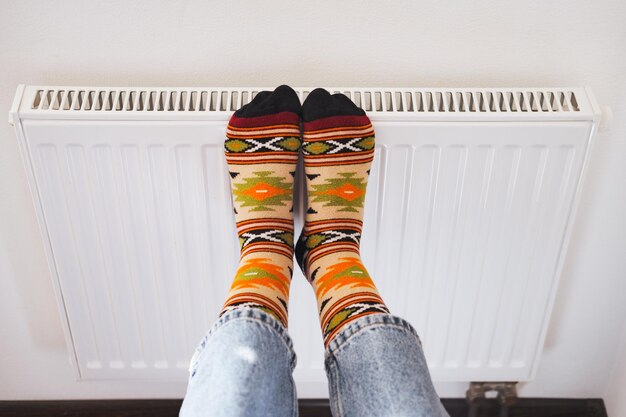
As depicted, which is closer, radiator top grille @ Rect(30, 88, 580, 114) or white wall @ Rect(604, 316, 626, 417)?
radiator top grille @ Rect(30, 88, 580, 114)

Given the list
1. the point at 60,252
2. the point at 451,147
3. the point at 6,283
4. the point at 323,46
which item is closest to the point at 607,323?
the point at 451,147

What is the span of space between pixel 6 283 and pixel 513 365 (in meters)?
0.86

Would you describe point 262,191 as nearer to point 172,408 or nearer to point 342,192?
point 342,192

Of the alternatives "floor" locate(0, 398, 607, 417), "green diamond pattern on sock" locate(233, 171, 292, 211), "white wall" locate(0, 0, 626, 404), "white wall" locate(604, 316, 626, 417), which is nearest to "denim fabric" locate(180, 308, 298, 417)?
"green diamond pattern on sock" locate(233, 171, 292, 211)

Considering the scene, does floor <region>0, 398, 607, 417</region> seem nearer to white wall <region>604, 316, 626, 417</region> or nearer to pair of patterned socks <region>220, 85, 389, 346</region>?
white wall <region>604, 316, 626, 417</region>

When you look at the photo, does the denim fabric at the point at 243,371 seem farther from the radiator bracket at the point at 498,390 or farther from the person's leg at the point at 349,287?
the radiator bracket at the point at 498,390

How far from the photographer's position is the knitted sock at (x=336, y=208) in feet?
2.39

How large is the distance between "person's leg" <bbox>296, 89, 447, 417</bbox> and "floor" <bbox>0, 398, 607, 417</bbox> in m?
0.47

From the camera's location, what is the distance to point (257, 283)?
0.74 m

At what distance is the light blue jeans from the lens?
0.58 metres

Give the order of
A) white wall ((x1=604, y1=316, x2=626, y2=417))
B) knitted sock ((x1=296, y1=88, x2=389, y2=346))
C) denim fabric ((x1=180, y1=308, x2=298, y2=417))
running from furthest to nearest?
white wall ((x1=604, y1=316, x2=626, y2=417))
knitted sock ((x1=296, y1=88, x2=389, y2=346))
denim fabric ((x1=180, y1=308, x2=298, y2=417))

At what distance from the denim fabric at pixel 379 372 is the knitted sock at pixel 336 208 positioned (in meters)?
0.04

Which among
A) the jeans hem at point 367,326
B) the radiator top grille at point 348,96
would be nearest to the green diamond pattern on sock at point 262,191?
the radiator top grille at point 348,96

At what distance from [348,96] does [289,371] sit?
356 mm
